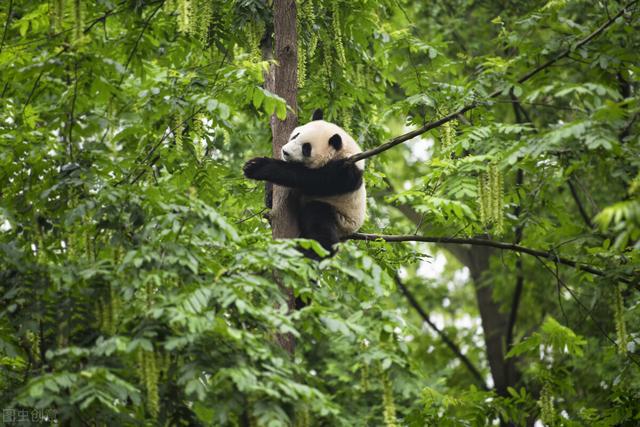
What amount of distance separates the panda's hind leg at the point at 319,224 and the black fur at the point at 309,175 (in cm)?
15

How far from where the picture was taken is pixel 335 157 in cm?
801

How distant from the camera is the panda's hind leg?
303 inches

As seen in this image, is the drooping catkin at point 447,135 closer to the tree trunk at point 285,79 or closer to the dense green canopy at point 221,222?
the dense green canopy at point 221,222

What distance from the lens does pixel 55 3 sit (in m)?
Result: 5.20

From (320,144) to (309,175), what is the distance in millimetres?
762

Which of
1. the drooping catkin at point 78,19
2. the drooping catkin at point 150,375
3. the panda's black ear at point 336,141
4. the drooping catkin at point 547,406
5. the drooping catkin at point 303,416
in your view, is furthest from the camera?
the panda's black ear at point 336,141

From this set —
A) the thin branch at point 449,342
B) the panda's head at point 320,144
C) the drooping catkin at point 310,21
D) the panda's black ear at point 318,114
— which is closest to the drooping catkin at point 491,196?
the panda's head at point 320,144

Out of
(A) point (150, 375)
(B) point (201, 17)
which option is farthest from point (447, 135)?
(A) point (150, 375)

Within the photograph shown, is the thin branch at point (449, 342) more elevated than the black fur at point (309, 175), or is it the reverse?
the black fur at point (309, 175)

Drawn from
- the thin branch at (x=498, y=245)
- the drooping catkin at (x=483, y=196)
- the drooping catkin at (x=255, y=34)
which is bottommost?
the thin branch at (x=498, y=245)

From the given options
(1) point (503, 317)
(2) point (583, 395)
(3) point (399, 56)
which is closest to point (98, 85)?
(3) point (399, 56)

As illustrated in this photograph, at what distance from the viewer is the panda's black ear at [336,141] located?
7844 mm

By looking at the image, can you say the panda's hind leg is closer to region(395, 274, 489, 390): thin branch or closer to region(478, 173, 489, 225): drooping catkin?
region(478, 173, 489, 225): drooping catkin

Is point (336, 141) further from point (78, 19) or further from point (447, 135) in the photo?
point (78, 19)
